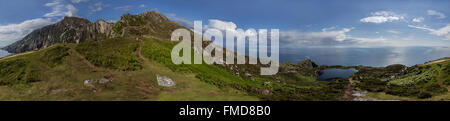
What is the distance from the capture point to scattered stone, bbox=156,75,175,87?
23344mm

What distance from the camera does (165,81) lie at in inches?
945

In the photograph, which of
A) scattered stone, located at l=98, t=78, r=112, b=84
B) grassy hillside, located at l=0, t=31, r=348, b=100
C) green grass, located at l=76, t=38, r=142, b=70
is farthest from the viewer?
green grass, located at l=76, t=38, r=142, b=70

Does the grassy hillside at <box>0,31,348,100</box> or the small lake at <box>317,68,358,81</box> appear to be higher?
the grassy hillside at <box>0,31,348,100</box>

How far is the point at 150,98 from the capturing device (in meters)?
18.7

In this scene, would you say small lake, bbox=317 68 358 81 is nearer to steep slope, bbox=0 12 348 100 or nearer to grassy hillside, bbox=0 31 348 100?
steep slope, bbox=0 12 348 100

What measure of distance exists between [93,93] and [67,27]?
229 metres

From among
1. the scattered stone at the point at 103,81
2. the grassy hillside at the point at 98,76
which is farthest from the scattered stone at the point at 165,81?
the scattered stone at the point at 103,81

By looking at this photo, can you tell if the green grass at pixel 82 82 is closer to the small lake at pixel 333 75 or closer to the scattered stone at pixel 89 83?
the scattered stone at pixel 89 83

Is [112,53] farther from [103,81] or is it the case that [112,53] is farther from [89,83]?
[89,83]

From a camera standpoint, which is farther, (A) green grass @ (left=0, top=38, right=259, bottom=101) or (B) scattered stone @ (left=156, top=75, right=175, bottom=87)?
(B) scattered stone @ (left=156, top=75, right=175, bottom=87)

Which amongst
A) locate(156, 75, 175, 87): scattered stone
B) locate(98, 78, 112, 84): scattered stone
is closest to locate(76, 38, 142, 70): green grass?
locate(98, 78, 112, 84): scattered stone

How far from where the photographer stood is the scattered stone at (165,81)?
2334 cm
